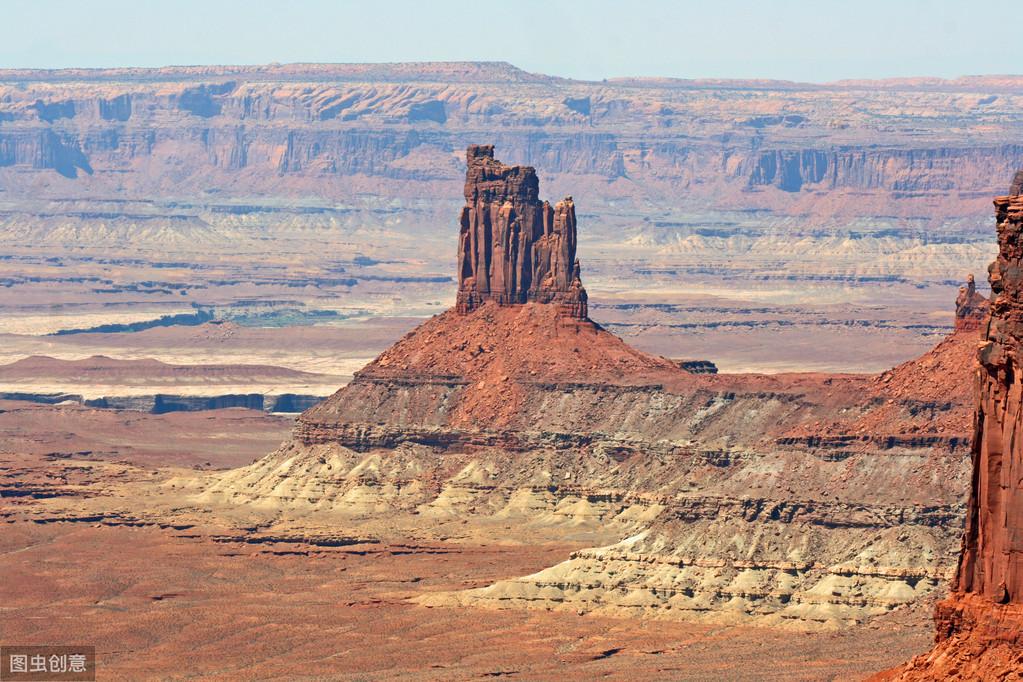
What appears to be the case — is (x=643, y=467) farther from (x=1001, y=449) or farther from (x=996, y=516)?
(x=1001, y=449)

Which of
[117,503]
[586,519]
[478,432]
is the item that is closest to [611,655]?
[586,519]

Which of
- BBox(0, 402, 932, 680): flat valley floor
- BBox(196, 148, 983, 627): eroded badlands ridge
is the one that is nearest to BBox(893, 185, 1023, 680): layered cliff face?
BBox(0, 402, 932, 680): flat valley floor

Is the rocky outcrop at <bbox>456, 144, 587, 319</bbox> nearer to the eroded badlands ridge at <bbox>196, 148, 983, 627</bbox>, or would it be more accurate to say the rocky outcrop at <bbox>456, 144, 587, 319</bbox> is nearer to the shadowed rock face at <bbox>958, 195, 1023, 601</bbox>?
the eroded badlands ridge at <bbox>196, 148, 983, 627</bbox>

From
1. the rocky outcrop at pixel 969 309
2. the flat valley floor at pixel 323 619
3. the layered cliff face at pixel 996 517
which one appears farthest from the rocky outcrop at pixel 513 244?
the layered cliff face at pixel 996 517

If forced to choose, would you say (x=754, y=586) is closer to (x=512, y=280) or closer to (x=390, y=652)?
(x=390, y=652)

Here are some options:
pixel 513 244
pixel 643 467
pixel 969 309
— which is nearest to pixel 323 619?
pixel 643 467
